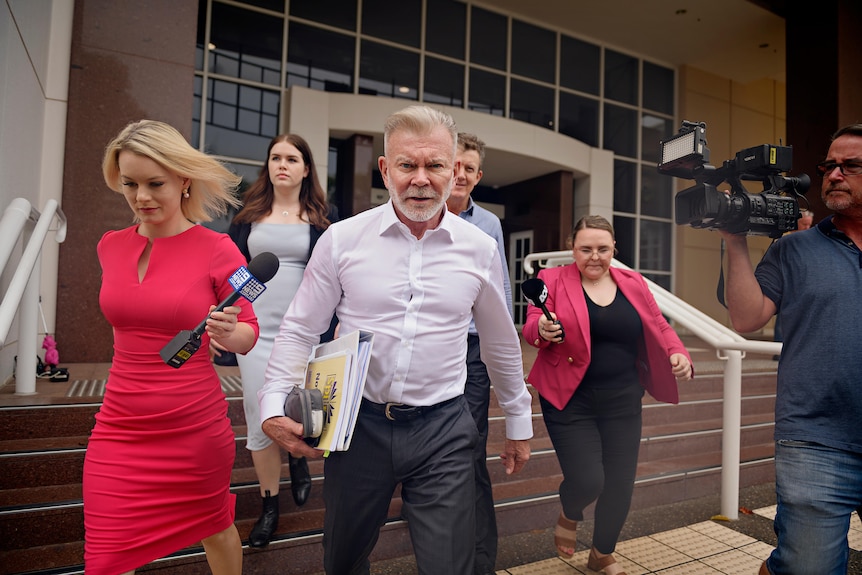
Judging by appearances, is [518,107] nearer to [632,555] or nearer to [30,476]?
[632,555]

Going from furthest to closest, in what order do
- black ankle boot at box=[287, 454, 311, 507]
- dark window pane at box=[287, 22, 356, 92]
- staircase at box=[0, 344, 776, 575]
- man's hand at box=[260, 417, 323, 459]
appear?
dark window pane at box=[287, 22, 356, 92] → black ankle boot at box=[287, 454, 311, 507] → staircase at box=[0, 344, 776, 575] → man's hand at box=[260, 417, 323, 459]

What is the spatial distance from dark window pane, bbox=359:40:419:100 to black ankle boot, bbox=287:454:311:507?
850 cm

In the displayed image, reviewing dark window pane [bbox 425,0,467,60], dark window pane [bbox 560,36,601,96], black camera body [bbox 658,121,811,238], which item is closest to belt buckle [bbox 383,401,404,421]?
black camera body [bbox 658,121,811,238]

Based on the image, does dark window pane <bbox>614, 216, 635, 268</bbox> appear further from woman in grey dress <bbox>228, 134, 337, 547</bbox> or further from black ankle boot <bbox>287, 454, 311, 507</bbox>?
black ankle boot <bbox>287, 454, 311, 507</bbox>

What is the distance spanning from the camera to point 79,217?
5.34 metres

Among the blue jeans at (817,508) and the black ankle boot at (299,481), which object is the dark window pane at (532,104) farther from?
the blue jeans at (817,508)

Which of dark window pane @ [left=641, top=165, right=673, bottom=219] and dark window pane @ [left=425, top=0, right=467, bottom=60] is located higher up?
dark window pane @ [left=425, top=0, right=467, bottom=60]

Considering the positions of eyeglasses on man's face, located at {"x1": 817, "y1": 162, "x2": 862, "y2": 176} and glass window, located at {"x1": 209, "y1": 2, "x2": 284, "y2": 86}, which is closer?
eyeglasses on man's face, located at {"x1": 817, "y1": 162, "x2": 862, "y2": 176}

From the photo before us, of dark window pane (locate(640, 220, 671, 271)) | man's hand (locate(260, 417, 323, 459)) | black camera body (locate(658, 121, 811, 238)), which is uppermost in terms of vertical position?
dark window pane (locate(640, 220, 671, 271))

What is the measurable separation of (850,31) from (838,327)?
9972 mm

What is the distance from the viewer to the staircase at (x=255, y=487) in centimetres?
277

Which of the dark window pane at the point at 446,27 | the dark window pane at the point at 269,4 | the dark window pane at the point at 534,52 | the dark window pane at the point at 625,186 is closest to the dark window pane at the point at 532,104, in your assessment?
the dark window pane at the point at 534,52

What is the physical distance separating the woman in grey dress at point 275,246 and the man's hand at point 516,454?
3.54 feet

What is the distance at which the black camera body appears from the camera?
6.80 ft
